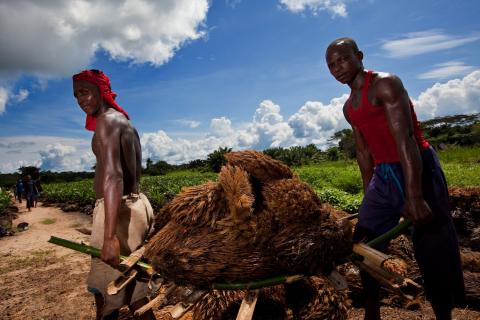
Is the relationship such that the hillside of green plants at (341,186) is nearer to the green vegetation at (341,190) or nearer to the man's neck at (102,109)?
the green vegetation at (341,190)

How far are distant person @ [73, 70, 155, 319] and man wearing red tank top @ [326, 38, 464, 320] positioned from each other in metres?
1.65

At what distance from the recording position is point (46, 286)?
5797 millimetres

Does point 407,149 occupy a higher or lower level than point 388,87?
lower

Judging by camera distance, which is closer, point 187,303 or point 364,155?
point 187,303

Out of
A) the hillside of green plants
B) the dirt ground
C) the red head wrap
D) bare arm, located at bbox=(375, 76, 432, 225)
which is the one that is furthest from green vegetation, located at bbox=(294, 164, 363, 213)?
the red head wrap

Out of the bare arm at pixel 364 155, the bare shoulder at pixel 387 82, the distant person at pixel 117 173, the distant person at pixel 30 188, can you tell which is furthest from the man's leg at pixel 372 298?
the distant person at pixel 30 188

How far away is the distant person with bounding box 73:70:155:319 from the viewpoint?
2338mm

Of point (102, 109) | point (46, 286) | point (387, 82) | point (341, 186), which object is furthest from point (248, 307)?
point (341, 186)

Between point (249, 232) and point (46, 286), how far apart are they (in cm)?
586

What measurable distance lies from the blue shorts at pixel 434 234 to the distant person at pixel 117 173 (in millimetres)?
1814

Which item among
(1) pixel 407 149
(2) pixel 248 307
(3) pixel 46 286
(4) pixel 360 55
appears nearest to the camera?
(2) pixel 248 307

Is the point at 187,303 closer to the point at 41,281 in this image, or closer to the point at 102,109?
the point at 102,109

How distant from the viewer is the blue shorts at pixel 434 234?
217 cm

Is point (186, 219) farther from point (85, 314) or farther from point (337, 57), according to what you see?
point (85, 314)
